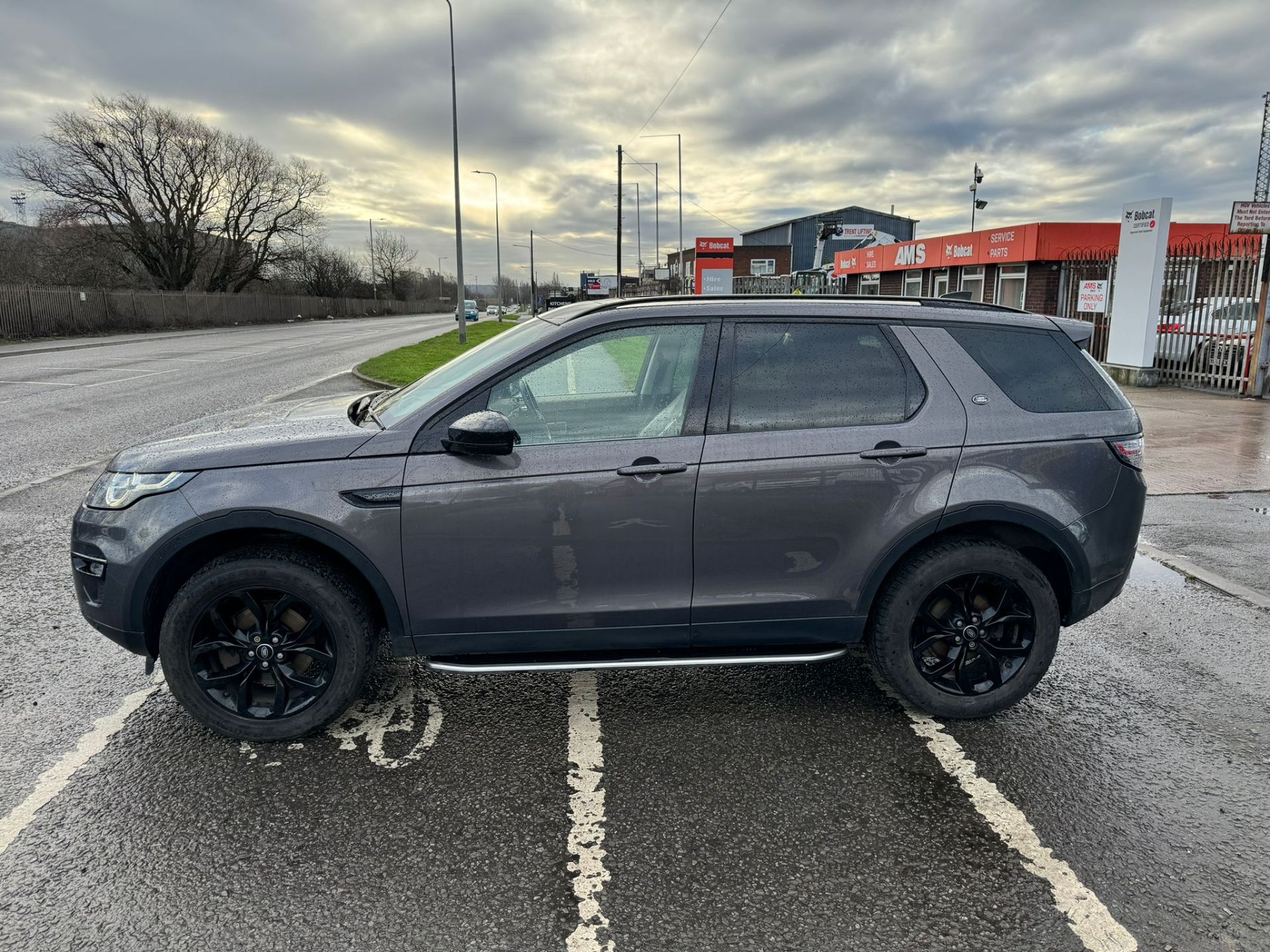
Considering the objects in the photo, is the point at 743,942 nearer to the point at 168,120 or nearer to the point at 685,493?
the point at 685,493

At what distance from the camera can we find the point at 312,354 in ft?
78.5

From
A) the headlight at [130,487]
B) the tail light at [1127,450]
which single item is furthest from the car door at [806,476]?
the headlight at [130,487]

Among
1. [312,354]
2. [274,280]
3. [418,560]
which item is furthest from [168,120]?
[418,560]

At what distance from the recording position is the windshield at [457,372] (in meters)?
3.36

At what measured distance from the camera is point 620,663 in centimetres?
327

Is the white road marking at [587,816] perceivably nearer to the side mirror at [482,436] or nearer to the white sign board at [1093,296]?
the side mirror at [482,436]

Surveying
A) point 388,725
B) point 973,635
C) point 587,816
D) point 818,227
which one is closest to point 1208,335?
point 973,635

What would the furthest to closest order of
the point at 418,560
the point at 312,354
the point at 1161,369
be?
1. the point at 312,354
2. the point at 1161,369
3. the point at 418,560

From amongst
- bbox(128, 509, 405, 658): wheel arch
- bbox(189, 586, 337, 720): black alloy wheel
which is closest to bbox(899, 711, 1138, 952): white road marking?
bbox(128, 509, 405, 658): wheel arch

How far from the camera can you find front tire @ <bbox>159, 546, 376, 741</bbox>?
3131 millimetres

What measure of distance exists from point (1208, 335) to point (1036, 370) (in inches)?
566

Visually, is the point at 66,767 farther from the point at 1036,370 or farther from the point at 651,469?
the point at 1036,370

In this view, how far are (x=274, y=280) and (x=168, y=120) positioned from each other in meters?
15.2

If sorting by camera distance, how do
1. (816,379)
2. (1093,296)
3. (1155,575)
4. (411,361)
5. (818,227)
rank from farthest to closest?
(818,227), (411,361), (1093,296), (1155,575), (816,379)
